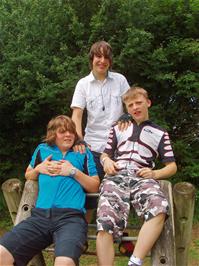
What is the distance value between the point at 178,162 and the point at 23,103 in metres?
2.24

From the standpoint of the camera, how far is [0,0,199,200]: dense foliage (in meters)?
5.34

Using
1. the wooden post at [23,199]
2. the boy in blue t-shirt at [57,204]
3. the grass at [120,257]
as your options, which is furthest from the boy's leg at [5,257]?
the grass at [120,257]

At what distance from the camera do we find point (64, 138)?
3326 mm

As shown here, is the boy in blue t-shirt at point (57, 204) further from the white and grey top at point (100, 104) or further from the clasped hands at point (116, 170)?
the white and grey top at point (100, 104)

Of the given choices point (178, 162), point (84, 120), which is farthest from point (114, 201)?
point (178, 162)

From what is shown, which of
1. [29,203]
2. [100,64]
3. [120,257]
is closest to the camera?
[29,203]

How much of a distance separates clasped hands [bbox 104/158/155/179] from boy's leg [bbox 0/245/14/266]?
956mm

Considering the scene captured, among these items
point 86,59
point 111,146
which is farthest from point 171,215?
point 86,59

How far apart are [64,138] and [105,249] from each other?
0.98m

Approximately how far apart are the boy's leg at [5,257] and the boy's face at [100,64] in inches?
67.0

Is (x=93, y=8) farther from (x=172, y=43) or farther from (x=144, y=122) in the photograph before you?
(x=144, y=122)

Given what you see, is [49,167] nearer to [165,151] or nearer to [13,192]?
[13,192]

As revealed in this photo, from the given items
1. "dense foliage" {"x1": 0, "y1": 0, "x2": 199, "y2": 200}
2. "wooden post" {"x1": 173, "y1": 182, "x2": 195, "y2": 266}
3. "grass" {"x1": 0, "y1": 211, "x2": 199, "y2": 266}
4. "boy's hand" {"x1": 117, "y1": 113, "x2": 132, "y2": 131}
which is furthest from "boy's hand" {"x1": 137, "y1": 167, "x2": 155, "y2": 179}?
"dense foliage" {"x1": 0, "y1": 0, "x2": 199, "y2": 200}

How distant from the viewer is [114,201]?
2998mm
